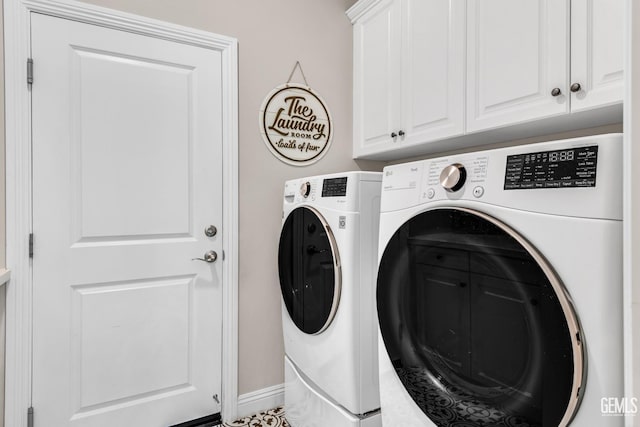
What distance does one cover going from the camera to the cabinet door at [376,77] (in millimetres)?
1913

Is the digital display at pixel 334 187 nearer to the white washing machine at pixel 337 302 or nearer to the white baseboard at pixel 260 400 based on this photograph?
the white washing machine at pixel 337 302

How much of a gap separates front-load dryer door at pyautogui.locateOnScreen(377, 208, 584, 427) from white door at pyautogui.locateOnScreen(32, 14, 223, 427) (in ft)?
3.77

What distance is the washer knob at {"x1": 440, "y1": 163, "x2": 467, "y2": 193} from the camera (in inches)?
34.3

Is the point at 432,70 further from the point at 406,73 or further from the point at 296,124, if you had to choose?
the point at 296,124

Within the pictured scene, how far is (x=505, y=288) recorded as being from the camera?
0.77 metres

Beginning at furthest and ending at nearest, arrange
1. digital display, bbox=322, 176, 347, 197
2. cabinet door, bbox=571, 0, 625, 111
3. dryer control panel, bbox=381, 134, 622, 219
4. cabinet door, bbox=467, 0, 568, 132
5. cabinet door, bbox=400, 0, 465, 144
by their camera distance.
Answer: cabinet door, bbox=400, 0, 465, 144
digital display, bbox=322, 176, 347, 197
cabinet door, bbox=467, 0, 568, 132
cabinet door, bbox=571, 0, 625, 111
dryer control panel, bbox=381, 134, 622, 219

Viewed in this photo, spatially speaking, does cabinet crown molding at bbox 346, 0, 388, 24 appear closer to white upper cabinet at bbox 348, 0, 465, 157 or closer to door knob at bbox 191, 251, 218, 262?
white upper cabinet at bbox 348, 0, 465, 157

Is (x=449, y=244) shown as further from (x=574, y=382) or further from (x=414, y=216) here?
(x=574, y=382)

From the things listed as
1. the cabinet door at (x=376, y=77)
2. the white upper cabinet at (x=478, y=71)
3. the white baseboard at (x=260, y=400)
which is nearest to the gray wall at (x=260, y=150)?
the white baseboard at (x=260, y=400)

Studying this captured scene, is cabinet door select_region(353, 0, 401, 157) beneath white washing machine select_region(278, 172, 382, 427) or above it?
above

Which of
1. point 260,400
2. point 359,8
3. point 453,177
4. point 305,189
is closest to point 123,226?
point 305,189

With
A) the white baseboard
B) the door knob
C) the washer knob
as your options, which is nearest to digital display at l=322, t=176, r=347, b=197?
the washer knob

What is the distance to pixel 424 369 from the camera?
98 centimetres

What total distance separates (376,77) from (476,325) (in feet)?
5.32
